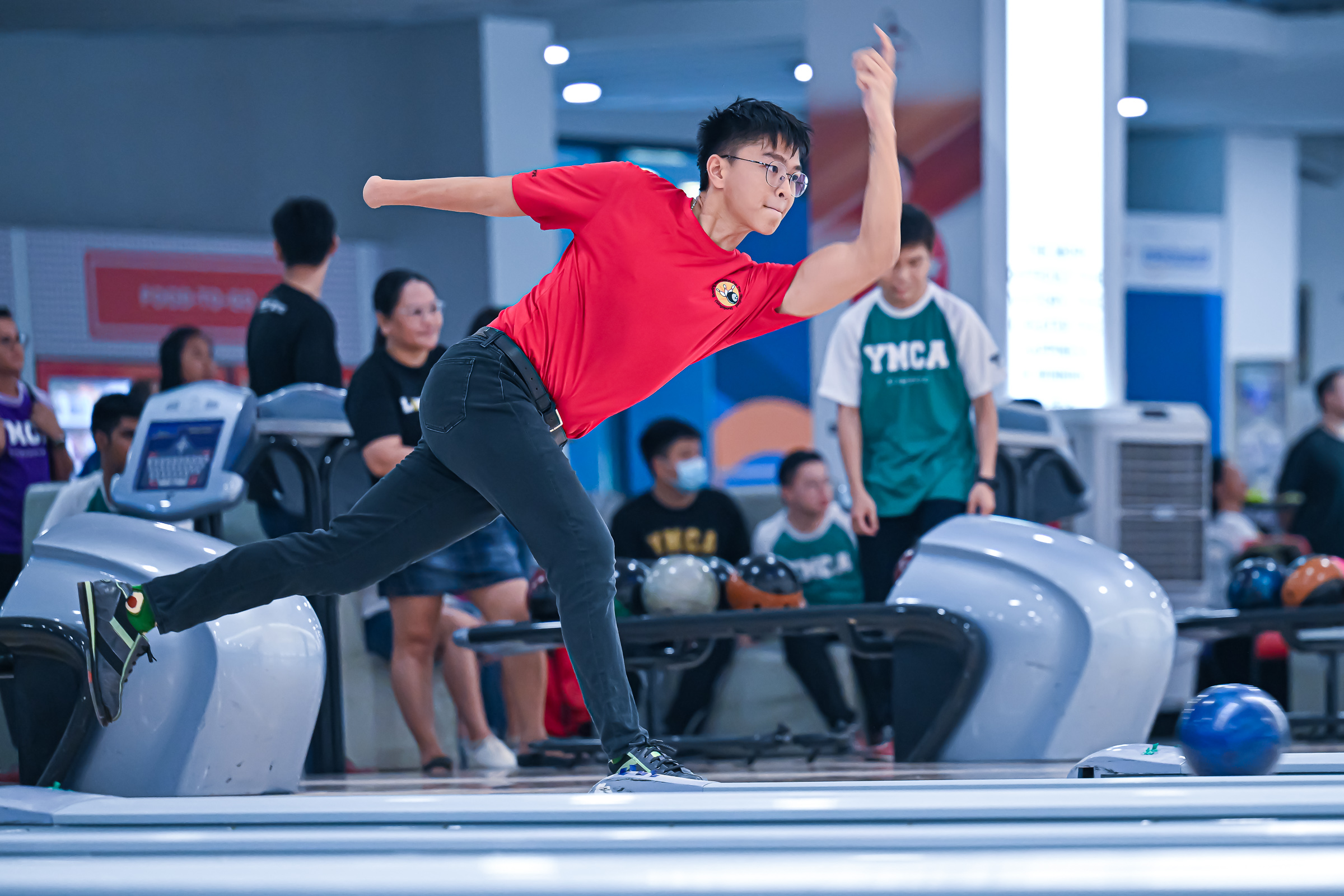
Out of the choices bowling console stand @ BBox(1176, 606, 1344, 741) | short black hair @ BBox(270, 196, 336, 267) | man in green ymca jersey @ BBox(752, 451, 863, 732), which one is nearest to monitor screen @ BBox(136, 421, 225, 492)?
short black hair @ BBox(270, 196, 336, 267)

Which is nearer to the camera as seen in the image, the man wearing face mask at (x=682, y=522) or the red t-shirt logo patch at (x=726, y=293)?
the red t-shirt logo patch at (x=726, y=293)

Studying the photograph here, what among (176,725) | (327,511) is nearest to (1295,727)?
(327,511)

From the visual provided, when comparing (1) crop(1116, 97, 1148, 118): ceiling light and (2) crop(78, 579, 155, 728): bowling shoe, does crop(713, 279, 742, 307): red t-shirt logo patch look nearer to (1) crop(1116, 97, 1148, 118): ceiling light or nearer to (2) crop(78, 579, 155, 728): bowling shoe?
(2) crop(78, 579, 155, 728): bowling shoe

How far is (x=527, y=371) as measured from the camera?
7.10 ft

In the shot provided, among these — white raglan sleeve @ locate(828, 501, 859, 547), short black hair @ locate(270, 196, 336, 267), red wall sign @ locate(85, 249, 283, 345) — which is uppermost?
red wall sign @ locate(85, 249, 283, 345)

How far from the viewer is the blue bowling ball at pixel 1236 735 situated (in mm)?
2057

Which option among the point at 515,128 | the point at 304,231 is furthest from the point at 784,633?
the point at 515,128

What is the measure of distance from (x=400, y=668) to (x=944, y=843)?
2258 mm

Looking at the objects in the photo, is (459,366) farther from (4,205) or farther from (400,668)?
(4,205)

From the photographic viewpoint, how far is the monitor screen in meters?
3.22

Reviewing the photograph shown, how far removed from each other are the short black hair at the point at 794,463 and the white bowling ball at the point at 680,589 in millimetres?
1025

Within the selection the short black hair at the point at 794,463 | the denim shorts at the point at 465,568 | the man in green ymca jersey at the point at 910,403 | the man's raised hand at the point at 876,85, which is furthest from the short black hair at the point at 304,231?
the man's raised hand at the point at 876,85

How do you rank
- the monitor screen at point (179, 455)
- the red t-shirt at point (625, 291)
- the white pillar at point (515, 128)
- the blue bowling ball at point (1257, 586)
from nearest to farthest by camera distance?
the red t-shirt at point (625, 291) → the monitor screen at point (179, 455) → the blue bowling ball at point (1257, 586) → the white pillar at point (515, 128)

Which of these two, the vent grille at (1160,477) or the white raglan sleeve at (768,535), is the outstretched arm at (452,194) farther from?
the vent grille at (1160,477)
